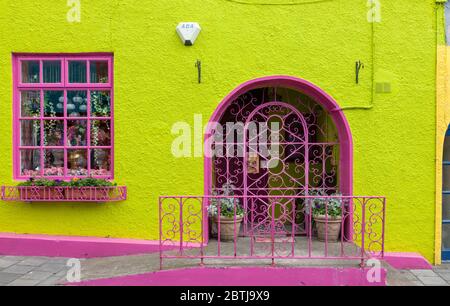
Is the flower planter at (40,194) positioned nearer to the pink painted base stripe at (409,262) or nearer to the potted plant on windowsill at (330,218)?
the potted plant on windowsill at (330,218)

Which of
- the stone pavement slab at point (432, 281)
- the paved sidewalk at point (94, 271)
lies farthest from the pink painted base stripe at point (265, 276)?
the stone pavement slab at point (432, 281)

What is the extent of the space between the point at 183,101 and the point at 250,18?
5.03 ft

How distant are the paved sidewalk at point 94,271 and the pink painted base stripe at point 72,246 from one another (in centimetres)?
12

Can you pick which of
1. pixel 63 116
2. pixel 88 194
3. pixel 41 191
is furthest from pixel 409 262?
pixel 63 116

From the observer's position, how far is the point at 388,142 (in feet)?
19.3

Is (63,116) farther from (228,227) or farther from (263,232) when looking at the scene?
(263,232)

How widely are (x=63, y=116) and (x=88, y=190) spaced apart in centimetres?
119

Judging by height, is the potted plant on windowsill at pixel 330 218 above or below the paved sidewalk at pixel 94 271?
above

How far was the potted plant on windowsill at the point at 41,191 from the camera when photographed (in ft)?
19.0

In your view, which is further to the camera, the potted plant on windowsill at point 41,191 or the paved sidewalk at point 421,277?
the potted plant on windowsill at point 41,191

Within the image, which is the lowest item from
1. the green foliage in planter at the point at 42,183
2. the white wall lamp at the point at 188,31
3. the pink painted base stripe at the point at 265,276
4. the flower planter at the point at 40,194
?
the pink painted base stripe at the point at 265,276

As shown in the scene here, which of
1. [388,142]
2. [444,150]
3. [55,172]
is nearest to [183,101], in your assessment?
[55,172]

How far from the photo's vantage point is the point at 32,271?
5203mm

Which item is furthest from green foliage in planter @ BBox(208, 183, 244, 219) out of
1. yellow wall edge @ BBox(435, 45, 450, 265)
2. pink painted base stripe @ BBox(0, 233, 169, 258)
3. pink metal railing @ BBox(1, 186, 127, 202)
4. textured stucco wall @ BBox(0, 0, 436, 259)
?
yellow wall edge @ BBox(435, 45, 450, 265)
